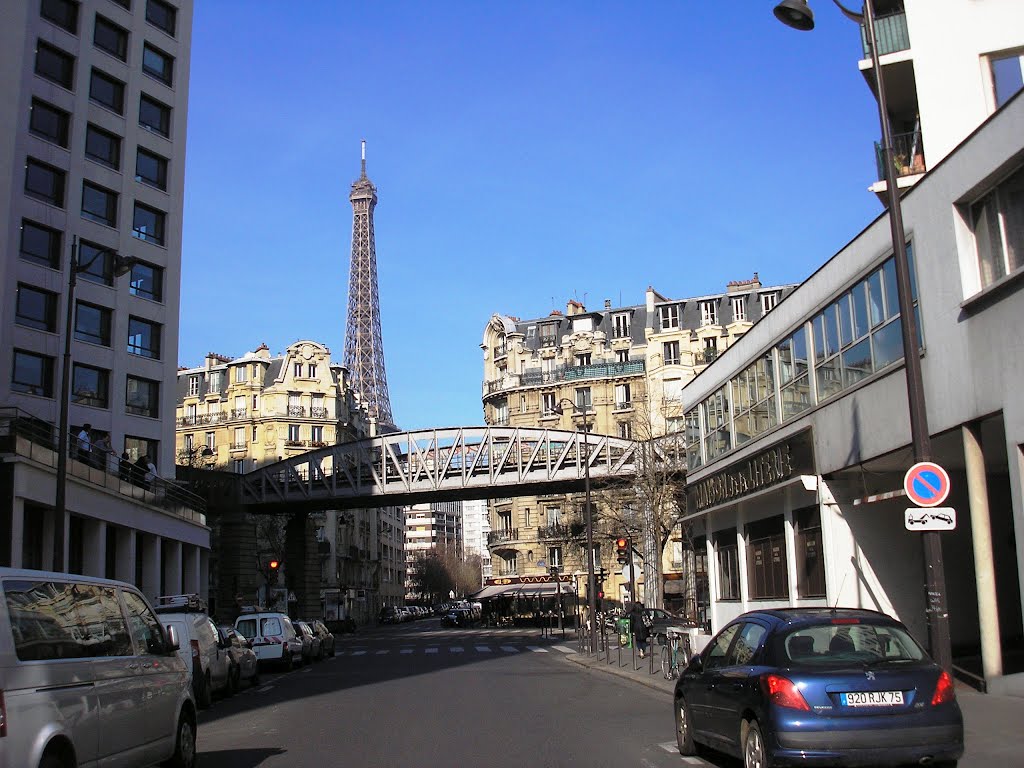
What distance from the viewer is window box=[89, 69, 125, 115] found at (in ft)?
145

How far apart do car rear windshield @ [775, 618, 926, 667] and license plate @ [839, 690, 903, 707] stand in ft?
1.07

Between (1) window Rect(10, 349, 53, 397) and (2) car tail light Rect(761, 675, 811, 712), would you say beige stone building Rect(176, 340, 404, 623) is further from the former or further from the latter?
(2) car tail light Rect(761, 675, 811, 712)

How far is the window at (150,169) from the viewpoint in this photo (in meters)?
46.6

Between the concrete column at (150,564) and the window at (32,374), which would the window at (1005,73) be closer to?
the concrete column at (150,564)

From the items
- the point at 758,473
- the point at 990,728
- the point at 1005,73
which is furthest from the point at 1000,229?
the point at 1005,73

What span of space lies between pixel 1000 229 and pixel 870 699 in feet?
27.5

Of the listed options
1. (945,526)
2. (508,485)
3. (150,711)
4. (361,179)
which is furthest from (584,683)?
(361,179)

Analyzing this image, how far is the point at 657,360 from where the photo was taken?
256 feet

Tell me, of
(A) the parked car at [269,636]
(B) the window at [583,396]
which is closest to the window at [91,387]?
(A) the parked car at [269,636]

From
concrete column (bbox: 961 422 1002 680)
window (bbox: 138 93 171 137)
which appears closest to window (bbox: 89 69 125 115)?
window (bbox: 138 93 171 137)

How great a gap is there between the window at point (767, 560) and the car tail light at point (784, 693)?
14.5 metres

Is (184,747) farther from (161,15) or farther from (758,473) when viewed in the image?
(161,15)

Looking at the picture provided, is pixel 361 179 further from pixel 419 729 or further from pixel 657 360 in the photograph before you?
pixel 419 729

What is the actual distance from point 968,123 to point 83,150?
112ft
